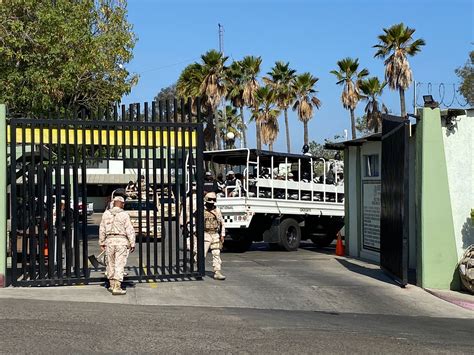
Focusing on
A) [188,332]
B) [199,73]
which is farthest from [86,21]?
[199,73]

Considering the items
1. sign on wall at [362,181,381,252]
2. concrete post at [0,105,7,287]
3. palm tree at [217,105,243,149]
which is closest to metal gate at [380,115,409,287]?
sign on wall at [362,181,381,252]

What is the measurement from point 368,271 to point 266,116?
111ft

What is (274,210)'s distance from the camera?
19.2m

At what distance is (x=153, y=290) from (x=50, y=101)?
29.9 ft

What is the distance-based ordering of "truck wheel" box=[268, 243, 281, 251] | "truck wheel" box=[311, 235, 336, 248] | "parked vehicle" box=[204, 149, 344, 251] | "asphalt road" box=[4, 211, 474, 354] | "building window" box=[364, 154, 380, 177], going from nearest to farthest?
"asphalt road" box=[4, 211, 474, 354] → "building window" box=[364, 154, 380, 177] → "parked vehicle" box=[204, 149, 344, 251] → "truck wheel" box=[268, 243, 281, 251] → "truck wheel" box=[311, 235, 336, 248]

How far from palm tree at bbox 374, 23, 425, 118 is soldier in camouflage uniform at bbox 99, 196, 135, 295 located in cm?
3387

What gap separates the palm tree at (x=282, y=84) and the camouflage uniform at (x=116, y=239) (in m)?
37.9

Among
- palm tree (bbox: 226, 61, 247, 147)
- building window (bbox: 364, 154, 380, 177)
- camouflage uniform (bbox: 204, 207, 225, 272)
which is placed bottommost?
camouflage uniform (bbox: 204, 207, 225, 272)

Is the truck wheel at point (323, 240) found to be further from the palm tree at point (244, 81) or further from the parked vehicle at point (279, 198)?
the palm tree at point (244, 81)

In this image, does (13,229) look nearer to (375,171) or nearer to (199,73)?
(375,171)

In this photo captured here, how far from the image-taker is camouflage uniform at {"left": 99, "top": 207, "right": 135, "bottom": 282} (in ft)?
37.5

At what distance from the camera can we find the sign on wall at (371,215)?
16.8 metres

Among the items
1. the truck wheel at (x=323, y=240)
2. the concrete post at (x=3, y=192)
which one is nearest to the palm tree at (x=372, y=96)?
the truck wheel at (x=323, y=240)

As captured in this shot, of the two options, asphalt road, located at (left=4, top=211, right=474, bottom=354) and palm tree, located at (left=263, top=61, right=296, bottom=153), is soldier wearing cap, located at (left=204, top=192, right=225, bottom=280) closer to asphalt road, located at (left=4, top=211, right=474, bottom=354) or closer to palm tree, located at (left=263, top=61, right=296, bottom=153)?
asphalt road, located at (left=4, top=211, right=474, bottom=354)
